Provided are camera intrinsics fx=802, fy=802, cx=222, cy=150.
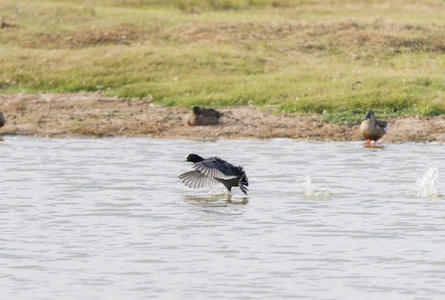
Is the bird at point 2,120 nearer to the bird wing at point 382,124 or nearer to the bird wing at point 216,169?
the bird wing at point 216,169

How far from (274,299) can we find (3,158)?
10.3 m

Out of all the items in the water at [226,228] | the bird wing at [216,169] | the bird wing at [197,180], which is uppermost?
the bird wing at [216,169]

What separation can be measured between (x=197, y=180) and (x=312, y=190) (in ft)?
5.81

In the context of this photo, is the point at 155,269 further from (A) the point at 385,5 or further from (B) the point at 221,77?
(A) the point at 385,5

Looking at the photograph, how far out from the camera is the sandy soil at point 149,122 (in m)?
18.2

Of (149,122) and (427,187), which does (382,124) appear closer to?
(427,187)

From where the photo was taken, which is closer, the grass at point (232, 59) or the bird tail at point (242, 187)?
the bird tail at point (242, 187)

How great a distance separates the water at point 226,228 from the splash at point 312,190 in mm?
54

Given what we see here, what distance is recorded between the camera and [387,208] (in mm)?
11062

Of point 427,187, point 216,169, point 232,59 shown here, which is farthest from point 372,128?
point 232,59

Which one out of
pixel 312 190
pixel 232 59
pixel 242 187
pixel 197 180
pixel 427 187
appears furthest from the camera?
pixel 232 59

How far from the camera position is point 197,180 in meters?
12.4

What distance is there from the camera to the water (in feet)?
24.9

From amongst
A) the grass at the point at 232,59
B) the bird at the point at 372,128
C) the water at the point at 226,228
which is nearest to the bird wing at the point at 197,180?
the water at the point at 226,228
